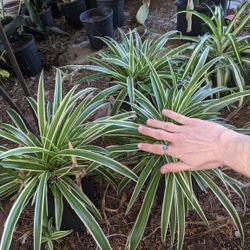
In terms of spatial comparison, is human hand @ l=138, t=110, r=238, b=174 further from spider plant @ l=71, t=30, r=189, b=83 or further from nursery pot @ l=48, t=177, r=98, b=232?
spider plant @ l=71, t=30, r=189, b=83

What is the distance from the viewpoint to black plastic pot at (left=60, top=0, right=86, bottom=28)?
3.41m

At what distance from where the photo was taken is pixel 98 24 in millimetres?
2973

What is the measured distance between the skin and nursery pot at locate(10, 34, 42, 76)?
6.44 ft

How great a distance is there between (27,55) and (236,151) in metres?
2.19

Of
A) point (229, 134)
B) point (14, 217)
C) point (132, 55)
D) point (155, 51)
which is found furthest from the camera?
point (155, 51)

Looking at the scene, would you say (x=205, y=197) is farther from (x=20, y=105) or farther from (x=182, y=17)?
(x=182, y=17)

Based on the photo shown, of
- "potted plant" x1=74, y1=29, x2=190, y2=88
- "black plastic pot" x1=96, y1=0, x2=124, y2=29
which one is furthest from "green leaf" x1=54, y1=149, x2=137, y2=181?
"black plastic pot" x1=96, y1=0, x2=124, y2=29

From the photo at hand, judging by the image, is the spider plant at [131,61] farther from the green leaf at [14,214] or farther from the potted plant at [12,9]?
the potted plant at [12,9]

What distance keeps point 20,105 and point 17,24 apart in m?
0.64

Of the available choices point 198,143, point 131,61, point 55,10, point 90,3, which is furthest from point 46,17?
point 198,143

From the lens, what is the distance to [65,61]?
2.96 m

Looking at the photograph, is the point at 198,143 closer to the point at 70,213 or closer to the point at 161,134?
the point at 161,134

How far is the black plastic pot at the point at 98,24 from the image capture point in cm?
299

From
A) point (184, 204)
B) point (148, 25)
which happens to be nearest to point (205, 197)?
point (184, 204)
